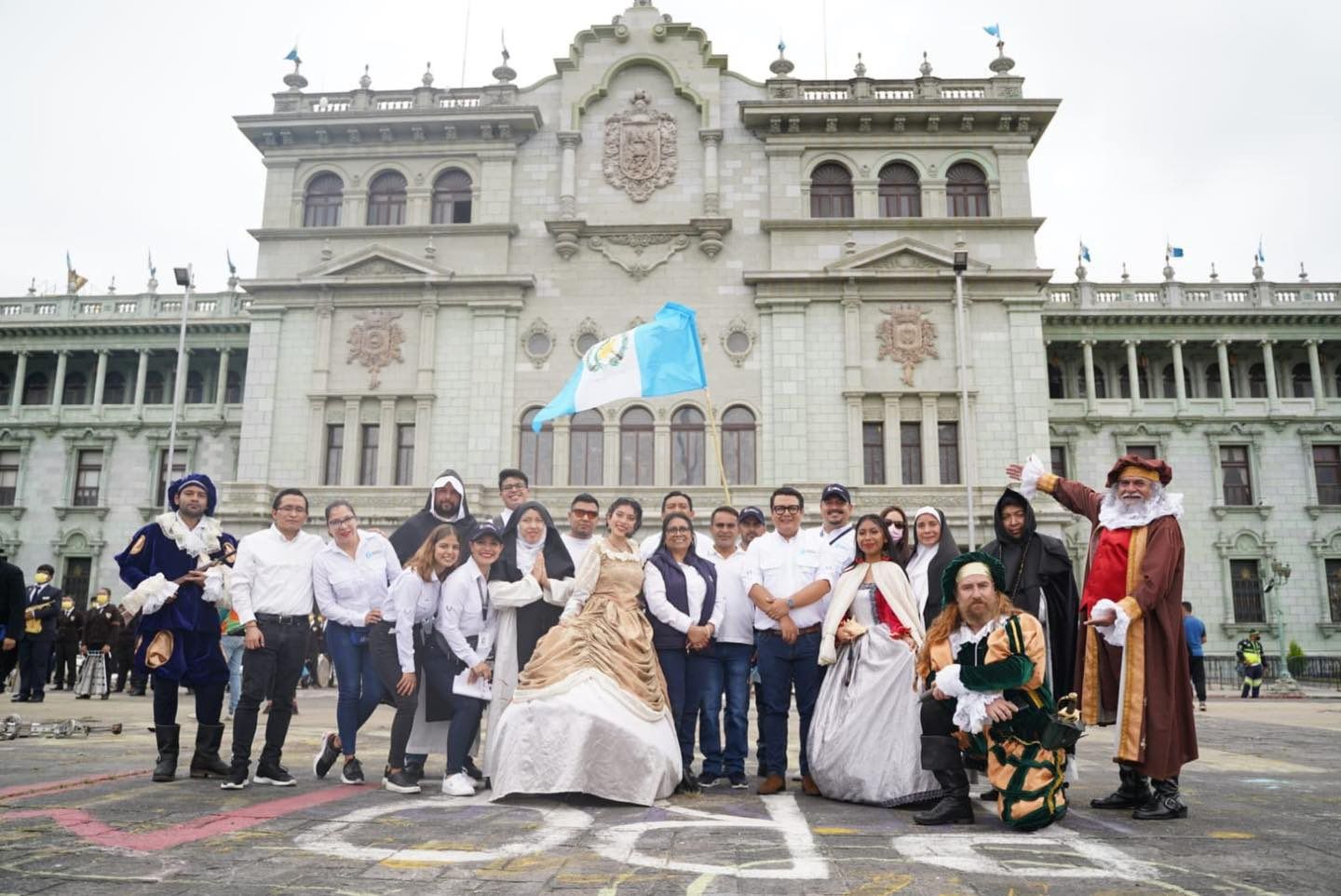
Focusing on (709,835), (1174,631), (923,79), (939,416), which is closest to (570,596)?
(709,835)

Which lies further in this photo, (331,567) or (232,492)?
(232,492)

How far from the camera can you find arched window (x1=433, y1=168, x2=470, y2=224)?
96.0ft

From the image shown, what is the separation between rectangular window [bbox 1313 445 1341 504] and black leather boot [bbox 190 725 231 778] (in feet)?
114

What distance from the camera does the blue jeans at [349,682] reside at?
7.25 meters

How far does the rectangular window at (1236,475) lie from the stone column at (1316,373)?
287cm

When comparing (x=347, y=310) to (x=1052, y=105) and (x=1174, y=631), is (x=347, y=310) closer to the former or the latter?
(x=1052, y=105)

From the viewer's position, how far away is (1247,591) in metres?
30.8

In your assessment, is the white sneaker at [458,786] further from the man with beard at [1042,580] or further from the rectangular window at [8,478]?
the rectangular window at [8,478]

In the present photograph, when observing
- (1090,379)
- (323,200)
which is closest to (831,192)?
(1090,379)

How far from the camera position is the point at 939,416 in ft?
89.3

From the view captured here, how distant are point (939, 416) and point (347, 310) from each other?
56.9 feet

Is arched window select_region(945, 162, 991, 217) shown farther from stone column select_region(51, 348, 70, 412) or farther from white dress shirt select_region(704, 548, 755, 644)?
stone column select_region(51, 348, 70, 412)

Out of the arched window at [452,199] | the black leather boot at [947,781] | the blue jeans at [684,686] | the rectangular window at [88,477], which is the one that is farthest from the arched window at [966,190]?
the rectangular window at [88,477]

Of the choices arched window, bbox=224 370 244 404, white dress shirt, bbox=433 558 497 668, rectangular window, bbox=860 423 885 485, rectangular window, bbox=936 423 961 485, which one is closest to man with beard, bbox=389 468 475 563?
white dress shirt, bbox=433 558 497 668
